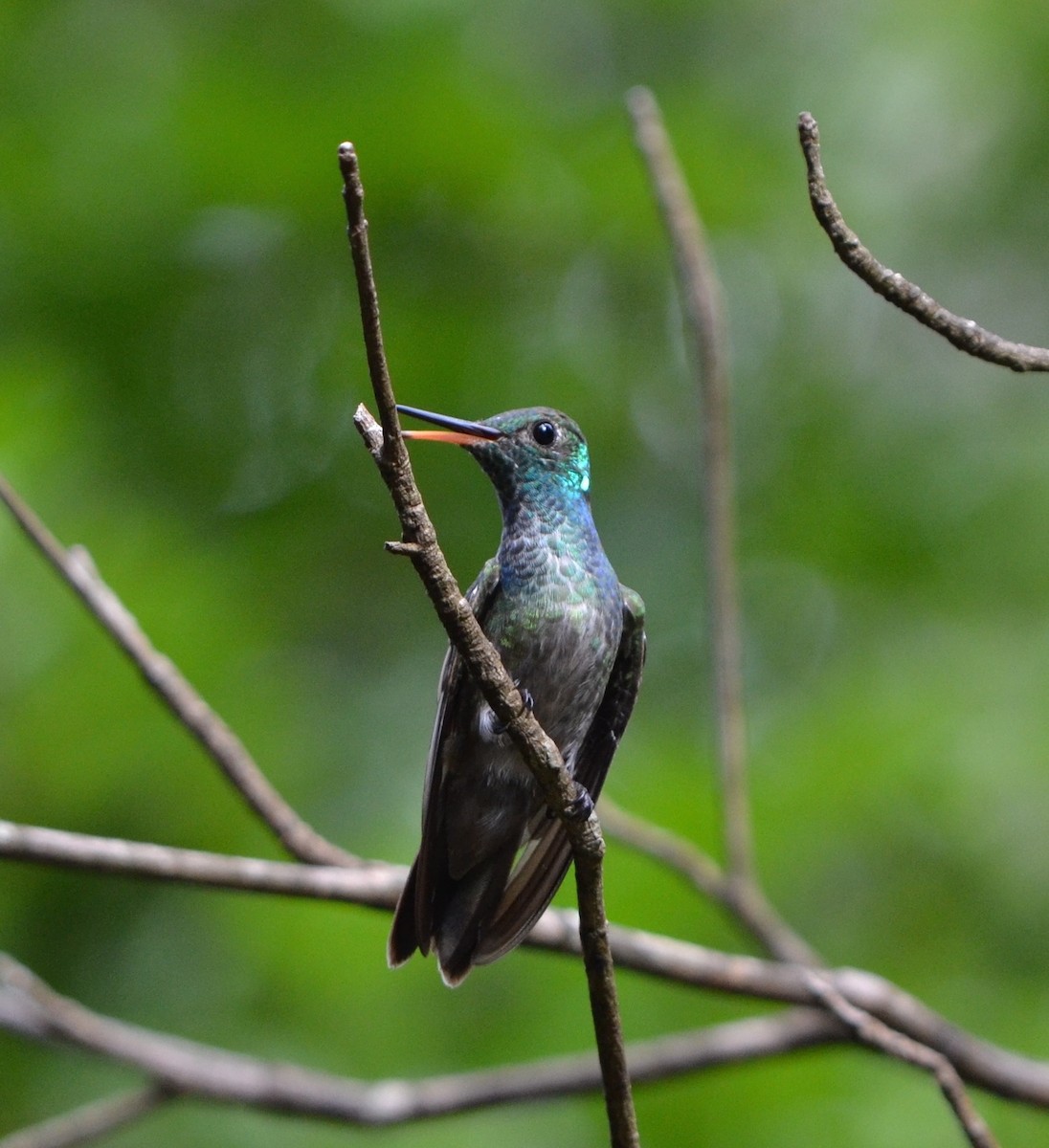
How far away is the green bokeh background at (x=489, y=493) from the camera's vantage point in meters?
5.50

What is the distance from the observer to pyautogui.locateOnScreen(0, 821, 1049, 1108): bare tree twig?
11.6ft

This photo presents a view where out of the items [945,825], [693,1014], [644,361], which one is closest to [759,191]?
[644,361]

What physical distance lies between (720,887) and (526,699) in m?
1.39

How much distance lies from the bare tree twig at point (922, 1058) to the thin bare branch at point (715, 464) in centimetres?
113

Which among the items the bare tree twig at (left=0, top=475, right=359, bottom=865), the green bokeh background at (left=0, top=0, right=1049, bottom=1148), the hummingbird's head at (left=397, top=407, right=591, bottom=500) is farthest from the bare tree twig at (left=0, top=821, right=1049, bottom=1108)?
the hummingbird's head at (left=397, top=407, right=591, bottom=500)

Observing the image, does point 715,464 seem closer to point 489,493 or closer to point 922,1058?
point 922,1058

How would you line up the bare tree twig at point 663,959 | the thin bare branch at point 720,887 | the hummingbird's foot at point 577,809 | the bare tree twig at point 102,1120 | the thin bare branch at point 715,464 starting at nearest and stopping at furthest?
the hummingbird's foot at point 577,809, the bare tree twig at point 663,959, the thin bare branch at point 715,464, the bare tree twig at point 102,1120, the thin bare branch at point 720,887

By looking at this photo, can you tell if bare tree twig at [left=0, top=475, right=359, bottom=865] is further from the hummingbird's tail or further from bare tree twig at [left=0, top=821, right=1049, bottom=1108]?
the hummingbird's tail

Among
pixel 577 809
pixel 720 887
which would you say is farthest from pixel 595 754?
pixel 577 809

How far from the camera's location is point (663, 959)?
393cm

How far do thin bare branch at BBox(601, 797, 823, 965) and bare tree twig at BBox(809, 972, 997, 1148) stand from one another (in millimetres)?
1198

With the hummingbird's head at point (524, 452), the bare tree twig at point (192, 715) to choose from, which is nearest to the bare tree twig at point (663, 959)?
the bare tree twig at point (192, 715)

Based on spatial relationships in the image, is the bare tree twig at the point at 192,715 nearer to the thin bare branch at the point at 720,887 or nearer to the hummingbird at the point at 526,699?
the hummingbird at the point at 526,699

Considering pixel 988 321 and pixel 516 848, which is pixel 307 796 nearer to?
pixel 516 848
